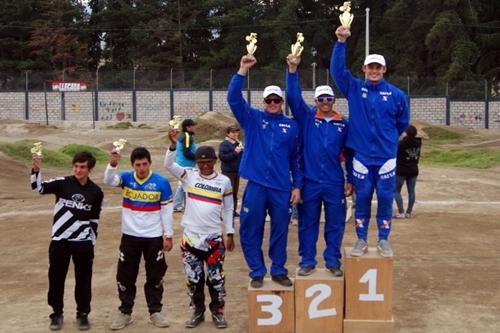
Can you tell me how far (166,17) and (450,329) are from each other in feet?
198

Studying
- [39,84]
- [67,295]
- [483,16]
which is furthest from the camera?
[483,16]

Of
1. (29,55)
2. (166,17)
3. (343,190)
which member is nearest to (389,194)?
(343,190)

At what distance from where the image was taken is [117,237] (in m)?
10.7

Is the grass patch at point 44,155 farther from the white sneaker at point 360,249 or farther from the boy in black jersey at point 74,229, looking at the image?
the white sneaker at point 360,249

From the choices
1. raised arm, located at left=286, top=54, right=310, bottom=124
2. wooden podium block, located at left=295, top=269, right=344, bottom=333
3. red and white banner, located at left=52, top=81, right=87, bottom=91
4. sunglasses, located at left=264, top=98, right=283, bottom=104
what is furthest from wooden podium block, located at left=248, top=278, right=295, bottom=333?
red and white banner, located at left=52, top=81, right=87, bottom=91

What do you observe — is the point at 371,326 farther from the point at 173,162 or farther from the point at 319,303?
the point at 173,162

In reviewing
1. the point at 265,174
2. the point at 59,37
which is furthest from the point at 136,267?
the point at 59,37

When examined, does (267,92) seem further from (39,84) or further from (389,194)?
(39,84)

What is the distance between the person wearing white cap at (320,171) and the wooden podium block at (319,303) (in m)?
0.15

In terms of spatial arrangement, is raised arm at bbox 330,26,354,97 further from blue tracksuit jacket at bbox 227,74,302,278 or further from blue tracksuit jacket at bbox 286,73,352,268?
blue tracksuit jacket at bbox 227,74,302,278

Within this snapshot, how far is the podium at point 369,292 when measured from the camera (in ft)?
19.5

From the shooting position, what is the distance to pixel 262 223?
621cm

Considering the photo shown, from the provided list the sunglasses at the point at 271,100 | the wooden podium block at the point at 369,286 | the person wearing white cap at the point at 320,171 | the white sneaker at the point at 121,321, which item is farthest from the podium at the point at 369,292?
the white sneaker at the point at 121,321

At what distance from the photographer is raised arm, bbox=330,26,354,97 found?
6.23 metres
